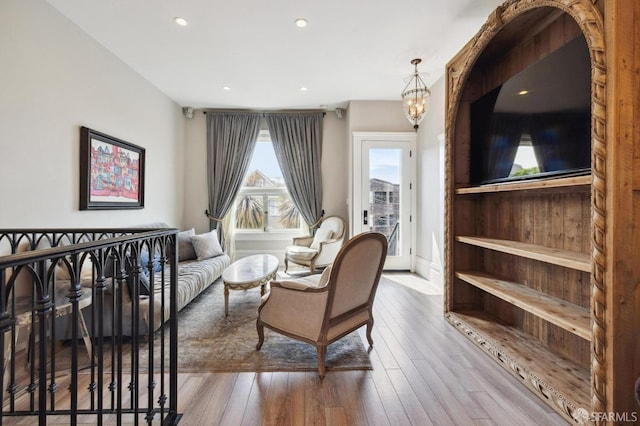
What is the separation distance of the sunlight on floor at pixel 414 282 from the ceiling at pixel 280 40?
2.82 m

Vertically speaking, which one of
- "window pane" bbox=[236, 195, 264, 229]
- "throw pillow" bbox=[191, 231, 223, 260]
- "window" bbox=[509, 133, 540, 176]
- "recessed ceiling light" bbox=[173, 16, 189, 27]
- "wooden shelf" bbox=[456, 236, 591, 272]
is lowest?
"throw pillow" bbox=[191, 231, 223, 260]

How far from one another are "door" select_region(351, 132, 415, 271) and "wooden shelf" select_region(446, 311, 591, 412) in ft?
7.25

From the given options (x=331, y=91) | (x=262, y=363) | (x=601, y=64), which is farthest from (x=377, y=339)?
(x=331, y=91)

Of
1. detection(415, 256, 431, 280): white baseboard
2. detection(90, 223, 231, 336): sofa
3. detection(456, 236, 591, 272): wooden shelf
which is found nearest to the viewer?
detection(456, 236, 591, 272): wooden shelf

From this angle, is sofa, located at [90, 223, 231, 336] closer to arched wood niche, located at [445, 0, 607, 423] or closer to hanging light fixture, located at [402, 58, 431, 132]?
arched wood niche, located at [445, 0, 607, 423]

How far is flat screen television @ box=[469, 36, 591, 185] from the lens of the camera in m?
1.64

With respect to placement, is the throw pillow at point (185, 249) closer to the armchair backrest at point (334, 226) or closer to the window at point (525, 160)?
the armchair backrest at point (334, 226)

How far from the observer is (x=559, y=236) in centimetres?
199

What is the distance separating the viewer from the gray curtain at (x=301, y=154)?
5031mm

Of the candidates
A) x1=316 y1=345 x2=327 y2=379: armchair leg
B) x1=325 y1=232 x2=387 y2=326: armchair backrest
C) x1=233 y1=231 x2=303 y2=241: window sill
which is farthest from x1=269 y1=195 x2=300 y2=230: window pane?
x1=316 y1=345 x2=327 y2=379: armchair leg

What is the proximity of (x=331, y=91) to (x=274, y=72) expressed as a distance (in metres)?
0.99

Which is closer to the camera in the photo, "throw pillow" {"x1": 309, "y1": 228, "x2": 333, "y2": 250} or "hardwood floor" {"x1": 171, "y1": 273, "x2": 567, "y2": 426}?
"hardwood floor" {"x1": 171, "y1": 273, "x2": 567, "y2": 426}

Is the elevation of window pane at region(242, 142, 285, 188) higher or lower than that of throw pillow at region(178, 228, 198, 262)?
higher

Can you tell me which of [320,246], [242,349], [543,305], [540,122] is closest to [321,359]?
[242,349]
